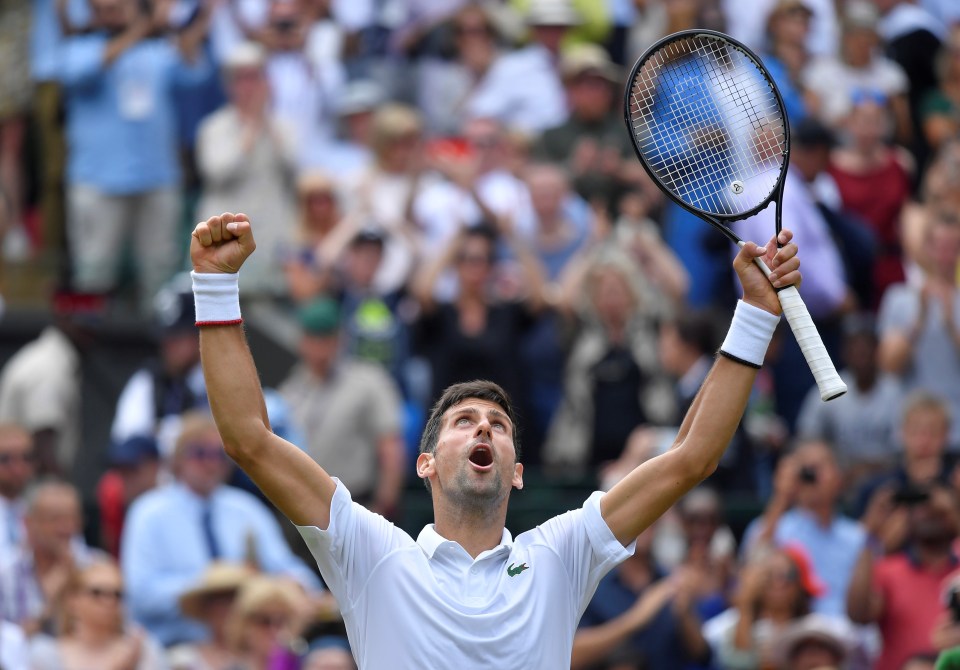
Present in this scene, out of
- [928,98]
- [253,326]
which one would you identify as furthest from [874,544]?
[928,98]

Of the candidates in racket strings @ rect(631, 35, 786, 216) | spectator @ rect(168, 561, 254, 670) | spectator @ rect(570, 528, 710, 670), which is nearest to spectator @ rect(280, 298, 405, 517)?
spectator @ rect(168, 561, 254, 670)

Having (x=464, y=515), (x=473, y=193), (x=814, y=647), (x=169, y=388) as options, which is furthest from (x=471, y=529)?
(x=473, y=193)

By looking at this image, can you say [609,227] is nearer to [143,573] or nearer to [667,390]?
[667,390]

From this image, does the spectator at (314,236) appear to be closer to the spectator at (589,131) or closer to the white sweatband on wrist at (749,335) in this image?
the spectator at (589,131)

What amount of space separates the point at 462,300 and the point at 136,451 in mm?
2209

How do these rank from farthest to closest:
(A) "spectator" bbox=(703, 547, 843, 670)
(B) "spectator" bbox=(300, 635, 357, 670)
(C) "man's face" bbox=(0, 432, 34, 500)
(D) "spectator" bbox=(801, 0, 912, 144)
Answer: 1. (D) "spectator" bbox=(801, 0, 912, 144)
2. (C) "man's face" bbox=(0, 432, 34, 500)
3. (A) "spectator" bbox=(703, 547, 843, 670)
4. (B) "spectator" bbox=(300, 635, 357, 670)

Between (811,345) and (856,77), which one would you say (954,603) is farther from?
(856,77)

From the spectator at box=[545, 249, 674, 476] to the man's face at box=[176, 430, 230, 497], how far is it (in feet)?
7.46

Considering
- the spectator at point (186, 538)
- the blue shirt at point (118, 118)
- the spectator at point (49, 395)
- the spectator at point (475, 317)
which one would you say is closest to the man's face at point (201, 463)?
the spectator at point (186, 538)

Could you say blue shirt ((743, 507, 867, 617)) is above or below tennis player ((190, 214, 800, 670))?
below

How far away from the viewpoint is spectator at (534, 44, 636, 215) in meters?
13.2

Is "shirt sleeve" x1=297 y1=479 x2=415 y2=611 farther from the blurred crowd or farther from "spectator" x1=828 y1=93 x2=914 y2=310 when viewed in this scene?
"spectator" x1=828 y1=93 x2=914 y2=310

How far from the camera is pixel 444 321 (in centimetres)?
1195

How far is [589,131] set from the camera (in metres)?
13.6
